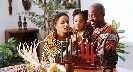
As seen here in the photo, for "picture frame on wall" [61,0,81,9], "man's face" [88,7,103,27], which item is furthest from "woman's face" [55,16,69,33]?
"picture frame on wall" [61,0,81,9]

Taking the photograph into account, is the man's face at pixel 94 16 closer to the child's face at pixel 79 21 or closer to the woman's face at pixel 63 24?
the child's face at pixel 79 21

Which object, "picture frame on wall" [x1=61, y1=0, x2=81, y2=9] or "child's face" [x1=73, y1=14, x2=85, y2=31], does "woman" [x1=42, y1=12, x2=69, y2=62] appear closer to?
"child's face" [x1=73, y1=14, x2=85, y2=31]

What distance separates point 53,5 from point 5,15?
84cm

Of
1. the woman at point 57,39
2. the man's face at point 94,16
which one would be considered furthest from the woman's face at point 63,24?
the man's face at point 94,16

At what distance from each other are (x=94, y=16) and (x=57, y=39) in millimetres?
359

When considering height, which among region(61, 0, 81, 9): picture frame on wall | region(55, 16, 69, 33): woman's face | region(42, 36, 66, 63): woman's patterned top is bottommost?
region(42, 36, 66, 63): woman's patterned top

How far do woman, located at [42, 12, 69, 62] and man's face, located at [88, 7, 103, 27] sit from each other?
199mm

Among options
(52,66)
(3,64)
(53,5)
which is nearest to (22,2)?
(53,5)

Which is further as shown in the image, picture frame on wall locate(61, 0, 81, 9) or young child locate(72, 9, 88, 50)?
picture frame on wall locate(61, 0, 81, 9)

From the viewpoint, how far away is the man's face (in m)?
1.71

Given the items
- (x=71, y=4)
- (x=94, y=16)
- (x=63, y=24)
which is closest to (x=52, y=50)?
(x=63, y=24)

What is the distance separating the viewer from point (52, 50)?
182 cm

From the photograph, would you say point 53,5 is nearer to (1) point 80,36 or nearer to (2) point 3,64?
(2) point 3,64

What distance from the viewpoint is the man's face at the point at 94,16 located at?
5.60 feet
